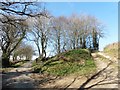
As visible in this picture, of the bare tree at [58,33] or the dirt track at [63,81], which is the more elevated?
the bare tree at [58,33]

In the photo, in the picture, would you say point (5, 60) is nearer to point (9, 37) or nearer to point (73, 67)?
point (9, 37)

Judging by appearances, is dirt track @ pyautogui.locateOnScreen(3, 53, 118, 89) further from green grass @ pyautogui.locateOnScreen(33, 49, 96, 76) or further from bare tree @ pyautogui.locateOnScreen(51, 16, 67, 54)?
bare tree @ pyautogui.locateOnScreen(51, 16, 67, 54)

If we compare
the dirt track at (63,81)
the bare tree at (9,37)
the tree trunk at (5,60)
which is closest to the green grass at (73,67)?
the dirt track at (63,81)

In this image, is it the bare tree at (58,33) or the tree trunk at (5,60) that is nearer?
the tree trunk at (5,60)

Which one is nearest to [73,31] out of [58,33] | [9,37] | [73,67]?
[58,33]

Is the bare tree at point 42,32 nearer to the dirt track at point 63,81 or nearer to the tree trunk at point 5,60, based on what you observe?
the tree trunk at point 5,60

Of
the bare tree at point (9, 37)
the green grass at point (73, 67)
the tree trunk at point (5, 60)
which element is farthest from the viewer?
the bare tree at point (9, 37)

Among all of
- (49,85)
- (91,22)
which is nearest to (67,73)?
(49,85)

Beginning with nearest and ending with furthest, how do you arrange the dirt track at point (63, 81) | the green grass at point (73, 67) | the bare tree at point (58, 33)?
the dirt track at point (63, 81)
the green grass at point (73, 67)
the bare tree at point (58, 33)

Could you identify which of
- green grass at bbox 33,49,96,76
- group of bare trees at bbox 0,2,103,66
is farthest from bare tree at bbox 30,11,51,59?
green grass at bbox 33,49,96,76

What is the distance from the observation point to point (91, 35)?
3994 cm

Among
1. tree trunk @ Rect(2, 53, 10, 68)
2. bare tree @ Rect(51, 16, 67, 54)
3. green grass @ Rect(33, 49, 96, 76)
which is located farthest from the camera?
bare tree @ Rect(51, 16, 67, 54)

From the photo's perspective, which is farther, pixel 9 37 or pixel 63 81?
pixel 9 37

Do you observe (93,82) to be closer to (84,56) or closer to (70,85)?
(70,85)
